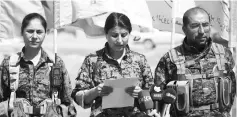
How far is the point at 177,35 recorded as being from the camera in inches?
387

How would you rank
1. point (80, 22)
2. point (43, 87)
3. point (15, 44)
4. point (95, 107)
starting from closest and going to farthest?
point (95, 107) → point (43, 87) → point (15, 44) → point (80, 22)

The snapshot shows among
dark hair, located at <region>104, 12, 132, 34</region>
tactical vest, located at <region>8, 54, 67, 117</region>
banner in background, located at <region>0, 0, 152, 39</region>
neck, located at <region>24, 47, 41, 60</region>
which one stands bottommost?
tactical vest, located at <region>8, 54, 67, 117</region>

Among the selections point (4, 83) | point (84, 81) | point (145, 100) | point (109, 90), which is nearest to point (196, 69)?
point (145, 100)

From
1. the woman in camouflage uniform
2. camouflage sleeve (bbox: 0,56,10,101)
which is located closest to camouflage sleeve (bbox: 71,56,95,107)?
the woman in camouflage uniform

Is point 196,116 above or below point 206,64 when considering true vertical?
below

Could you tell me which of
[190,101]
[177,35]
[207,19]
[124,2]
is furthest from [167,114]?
[177,35]

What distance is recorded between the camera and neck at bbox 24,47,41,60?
22.0 ft

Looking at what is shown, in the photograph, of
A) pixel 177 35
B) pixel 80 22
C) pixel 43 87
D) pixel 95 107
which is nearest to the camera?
pixel 95 107

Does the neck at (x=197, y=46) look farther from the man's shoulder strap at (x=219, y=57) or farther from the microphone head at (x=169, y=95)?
the microphone head at (x=169, y=95)

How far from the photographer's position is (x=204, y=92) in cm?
646

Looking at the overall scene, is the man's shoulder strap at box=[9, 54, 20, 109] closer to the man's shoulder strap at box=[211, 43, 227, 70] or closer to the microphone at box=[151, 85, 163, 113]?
the microphone at box=[151, 85, 163, 113]

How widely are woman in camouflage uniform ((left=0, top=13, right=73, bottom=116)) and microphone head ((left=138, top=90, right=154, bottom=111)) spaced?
46.5 inches

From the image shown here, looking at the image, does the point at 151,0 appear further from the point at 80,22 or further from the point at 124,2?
the point at 80,22

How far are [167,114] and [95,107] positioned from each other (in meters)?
0.89
